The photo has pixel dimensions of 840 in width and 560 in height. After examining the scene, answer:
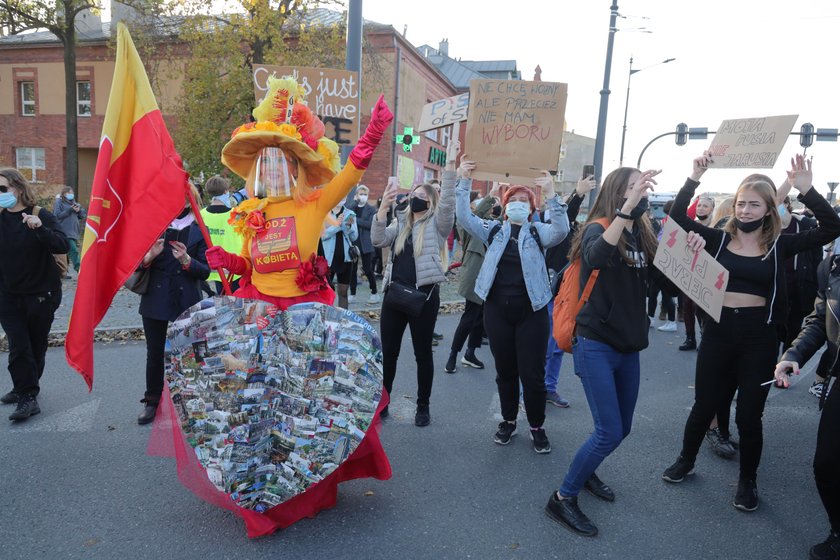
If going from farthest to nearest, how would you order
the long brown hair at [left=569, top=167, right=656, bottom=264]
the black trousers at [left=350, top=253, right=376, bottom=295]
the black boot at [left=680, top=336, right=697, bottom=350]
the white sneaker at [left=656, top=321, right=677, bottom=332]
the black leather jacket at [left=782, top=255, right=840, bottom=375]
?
1. the black trousers at [left=350, top=253, right=376, bottom=295]
2. the white sneaker at [left=656, top=321, right=677, bottom=332]
3. the black boot at [left=680, top=336, right=697, bottom=350]
4. the long brown hair at [left=569, top=167, right=656, bottom=264]
5. the black leather jacket at [left=782, top=255, right=840, bottom=375]

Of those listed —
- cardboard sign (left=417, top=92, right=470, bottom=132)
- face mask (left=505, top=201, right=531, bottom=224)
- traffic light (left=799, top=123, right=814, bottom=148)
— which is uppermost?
traffic light (left=799, top=123, right=814, bottom=148)

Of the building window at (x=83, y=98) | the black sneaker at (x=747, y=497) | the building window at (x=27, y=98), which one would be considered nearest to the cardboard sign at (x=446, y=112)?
the black sneaker at (x=747, y=497)

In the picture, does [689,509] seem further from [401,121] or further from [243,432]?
[401,121]

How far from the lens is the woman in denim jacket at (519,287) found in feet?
13.2

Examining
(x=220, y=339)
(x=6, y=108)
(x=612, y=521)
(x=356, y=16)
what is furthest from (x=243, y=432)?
(x=6, y=108)

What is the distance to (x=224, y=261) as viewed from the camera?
343 centimetres

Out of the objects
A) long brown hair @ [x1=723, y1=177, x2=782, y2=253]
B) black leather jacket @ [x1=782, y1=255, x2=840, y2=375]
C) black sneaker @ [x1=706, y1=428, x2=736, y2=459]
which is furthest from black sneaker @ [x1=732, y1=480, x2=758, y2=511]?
long brown hair @ [x1=723, y1=177, x2=782, y2=253]

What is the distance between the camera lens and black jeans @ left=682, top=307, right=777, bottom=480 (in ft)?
11.2

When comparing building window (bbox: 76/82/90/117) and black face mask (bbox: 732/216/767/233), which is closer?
black face mask (bbox: 732/216/767/233)

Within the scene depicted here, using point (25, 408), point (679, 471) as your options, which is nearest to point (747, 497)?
point (679, 471)

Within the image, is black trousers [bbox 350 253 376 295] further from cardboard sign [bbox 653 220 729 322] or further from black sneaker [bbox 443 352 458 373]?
cardboard sign [bbox 653 220 729 322]

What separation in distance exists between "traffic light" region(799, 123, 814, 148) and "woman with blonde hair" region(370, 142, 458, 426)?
11.7m

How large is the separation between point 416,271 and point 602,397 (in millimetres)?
1821

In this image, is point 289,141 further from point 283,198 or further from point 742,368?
point 742,368
